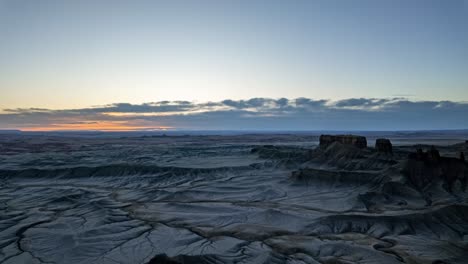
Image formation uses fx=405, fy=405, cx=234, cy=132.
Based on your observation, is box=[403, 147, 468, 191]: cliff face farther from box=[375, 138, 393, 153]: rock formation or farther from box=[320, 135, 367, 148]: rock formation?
box=[320, 135, 367, 148]: rock formation

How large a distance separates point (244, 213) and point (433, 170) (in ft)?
65.4

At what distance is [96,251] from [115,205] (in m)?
11.5

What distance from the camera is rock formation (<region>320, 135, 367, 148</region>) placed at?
52688 millimetres

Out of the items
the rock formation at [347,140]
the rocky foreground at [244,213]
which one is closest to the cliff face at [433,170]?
the rocky foreground at [244,213]

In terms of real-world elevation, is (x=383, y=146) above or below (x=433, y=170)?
above

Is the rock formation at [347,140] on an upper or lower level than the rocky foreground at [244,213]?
upper

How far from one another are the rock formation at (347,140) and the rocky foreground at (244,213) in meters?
2.68

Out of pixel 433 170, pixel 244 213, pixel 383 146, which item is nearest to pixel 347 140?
pixel 383 146

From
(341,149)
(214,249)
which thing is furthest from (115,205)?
(341,149)

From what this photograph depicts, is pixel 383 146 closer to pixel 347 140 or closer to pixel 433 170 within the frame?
pixel 347 140

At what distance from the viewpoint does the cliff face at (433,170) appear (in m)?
35.8

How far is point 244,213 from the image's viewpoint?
89.4 feet

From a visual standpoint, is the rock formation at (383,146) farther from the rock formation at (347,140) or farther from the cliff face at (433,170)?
the cliff face at (433,170)

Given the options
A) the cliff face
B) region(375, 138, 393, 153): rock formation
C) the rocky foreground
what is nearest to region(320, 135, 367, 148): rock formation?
the rocky foreground
